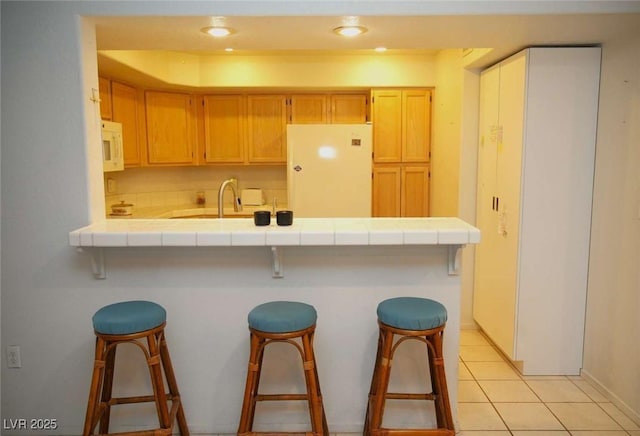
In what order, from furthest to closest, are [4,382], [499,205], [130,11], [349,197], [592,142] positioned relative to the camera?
[349,197]
[499,205]
[592,142]
[4,382]
[130,11]

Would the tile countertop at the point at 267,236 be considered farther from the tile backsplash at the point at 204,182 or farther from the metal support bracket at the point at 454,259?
the tile backsplash at the point at 204,182

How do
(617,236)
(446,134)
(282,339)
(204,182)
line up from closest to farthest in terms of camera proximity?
1. (282,339)
2. (617,236)
3. (446,134)
4. (204,182)

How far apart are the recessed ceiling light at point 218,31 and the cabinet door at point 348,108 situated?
2436 mm

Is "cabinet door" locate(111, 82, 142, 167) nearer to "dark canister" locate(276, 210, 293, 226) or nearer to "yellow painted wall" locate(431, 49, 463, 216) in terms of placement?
"dark canister" locate(276, 210, 293, 226)

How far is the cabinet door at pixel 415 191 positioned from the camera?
15.2 feet

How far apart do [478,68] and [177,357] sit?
279cm

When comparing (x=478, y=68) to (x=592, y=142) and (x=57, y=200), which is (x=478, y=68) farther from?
(x=57, y=200)

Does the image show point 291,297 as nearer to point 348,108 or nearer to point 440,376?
point 440,376

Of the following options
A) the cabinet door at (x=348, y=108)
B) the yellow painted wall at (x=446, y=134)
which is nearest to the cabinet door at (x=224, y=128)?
the cabinet door at (x=348, y=108)

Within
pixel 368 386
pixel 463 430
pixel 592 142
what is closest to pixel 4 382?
pixel 368 386

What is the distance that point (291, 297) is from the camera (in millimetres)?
2316

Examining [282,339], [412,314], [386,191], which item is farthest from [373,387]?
[386,191]

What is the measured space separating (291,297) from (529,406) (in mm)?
1465

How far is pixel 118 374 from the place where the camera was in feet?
7.70
